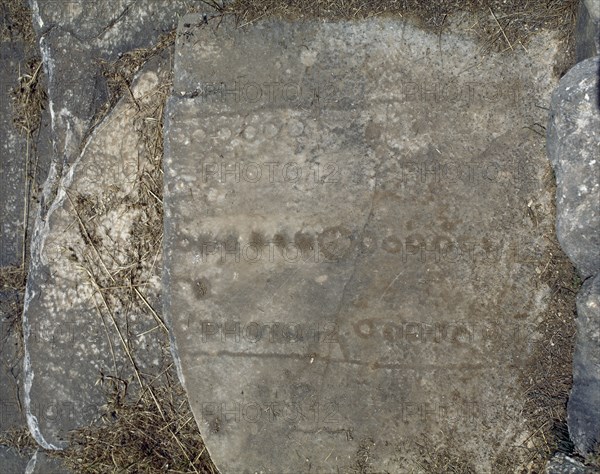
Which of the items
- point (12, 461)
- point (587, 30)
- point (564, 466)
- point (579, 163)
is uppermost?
point (587, 30)

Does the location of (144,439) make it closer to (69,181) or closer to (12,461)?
(12,461)

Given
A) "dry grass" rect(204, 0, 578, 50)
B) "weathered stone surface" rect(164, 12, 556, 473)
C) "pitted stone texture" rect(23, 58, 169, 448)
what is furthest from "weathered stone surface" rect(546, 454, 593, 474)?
"pitted stone texture" rect(23, 58, 169, 448)

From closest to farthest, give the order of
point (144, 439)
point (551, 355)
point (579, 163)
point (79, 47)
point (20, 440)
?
point (579, 163) < point (551, 355) < point (144, 439) < point (79, 47) < point (20, 440)

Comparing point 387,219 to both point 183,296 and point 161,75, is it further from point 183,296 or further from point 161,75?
point 161,75

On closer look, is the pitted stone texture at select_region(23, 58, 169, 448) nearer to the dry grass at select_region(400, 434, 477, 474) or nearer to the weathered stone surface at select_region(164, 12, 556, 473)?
the weathered stone surface at select_region(164, 12, 556, 473)

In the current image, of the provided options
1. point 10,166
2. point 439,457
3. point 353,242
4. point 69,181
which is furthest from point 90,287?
point 439,457

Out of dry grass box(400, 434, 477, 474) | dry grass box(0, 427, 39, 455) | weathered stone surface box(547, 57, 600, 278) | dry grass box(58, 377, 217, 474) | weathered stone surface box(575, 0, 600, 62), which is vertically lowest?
dry grass box(0, 427, 39, 455)

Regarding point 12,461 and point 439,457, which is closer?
point 439,457

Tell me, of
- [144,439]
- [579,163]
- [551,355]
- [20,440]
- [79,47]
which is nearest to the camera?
[579,163]
